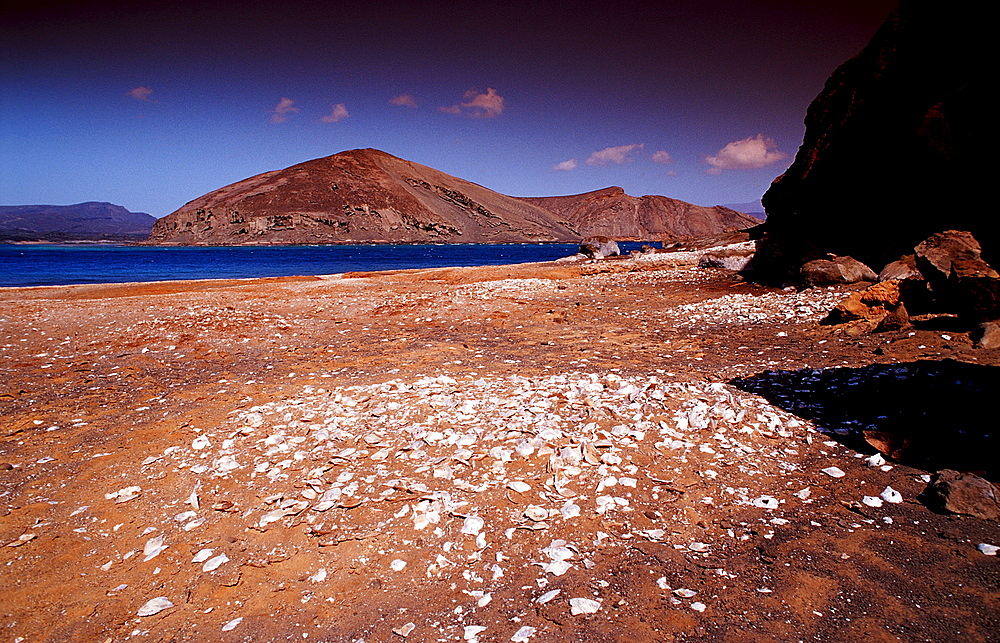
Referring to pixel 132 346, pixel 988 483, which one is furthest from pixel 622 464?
pixel 132 346

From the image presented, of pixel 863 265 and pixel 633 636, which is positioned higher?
pixel 863 265

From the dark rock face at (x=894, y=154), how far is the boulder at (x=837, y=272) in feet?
3.30

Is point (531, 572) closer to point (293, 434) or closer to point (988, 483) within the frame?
point (293, 434)

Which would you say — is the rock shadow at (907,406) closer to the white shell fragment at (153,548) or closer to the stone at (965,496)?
the stone at (965,496)

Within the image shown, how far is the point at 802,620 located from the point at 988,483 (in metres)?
2.82

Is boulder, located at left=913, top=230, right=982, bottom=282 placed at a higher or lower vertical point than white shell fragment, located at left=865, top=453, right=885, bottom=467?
higher

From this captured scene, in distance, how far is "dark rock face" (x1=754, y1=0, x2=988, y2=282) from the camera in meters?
12.4

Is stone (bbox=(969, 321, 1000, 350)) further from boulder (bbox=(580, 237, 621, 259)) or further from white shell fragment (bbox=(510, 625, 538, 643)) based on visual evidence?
boulder (bbox=(580, 237, 621, 259))

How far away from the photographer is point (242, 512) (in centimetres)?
498

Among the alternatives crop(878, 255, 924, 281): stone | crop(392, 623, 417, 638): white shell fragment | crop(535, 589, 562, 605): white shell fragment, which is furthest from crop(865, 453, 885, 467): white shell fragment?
crop(878, 255, 924, 281): stone

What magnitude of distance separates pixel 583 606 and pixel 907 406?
5964 millimetres

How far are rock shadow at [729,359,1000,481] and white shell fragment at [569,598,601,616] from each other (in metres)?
4.25

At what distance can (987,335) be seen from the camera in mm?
8602

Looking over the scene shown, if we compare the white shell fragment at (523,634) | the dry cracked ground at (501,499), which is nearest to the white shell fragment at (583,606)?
the dry cracked ground at (501,499)
